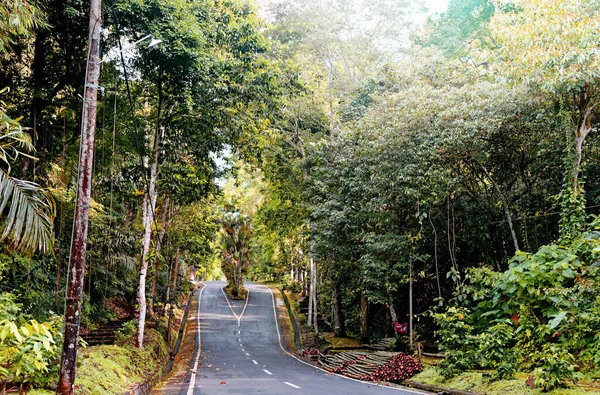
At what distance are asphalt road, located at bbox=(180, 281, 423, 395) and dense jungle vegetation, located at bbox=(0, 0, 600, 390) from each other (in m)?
3.29

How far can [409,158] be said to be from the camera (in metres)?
16.3

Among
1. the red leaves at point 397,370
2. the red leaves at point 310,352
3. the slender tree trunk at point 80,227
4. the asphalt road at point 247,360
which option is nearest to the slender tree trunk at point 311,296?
the asphalt road at point 247,360

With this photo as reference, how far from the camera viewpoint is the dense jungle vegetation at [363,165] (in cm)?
1069

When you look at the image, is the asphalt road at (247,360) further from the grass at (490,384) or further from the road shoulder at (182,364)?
the grass at (490,384)

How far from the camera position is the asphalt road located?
12433 millimetres

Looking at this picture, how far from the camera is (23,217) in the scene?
23.4 ft

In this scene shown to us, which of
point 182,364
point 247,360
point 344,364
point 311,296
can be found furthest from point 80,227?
point 311,296

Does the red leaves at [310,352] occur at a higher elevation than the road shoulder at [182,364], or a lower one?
lower

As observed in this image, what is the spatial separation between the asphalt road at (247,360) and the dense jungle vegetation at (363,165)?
10.8 ft

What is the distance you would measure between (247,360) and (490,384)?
12.8 meters

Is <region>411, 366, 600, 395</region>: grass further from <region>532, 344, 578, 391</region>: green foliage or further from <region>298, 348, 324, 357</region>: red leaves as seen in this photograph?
<region>298, 348, 324, 357</region>: red leaves

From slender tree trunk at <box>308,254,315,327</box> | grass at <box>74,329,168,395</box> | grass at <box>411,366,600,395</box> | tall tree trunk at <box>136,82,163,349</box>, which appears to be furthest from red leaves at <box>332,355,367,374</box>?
slender tree trunk at <box>308,254,315,327</box>

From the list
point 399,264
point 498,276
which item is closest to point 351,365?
point 399,264

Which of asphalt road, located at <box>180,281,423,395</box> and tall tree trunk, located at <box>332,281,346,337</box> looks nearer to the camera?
asphalt road, located at <box>180,281,423,395</box>
